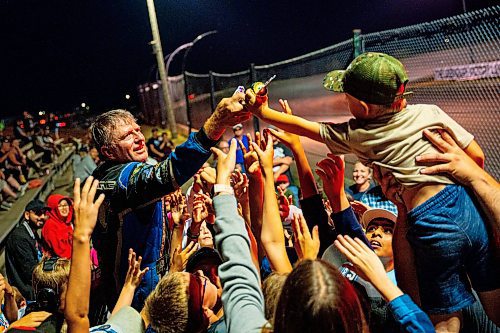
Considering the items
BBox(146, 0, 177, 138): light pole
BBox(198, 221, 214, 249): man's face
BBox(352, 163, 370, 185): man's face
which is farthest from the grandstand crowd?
BBox(146, 0, 177, 138): light pole

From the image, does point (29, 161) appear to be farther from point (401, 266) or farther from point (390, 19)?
point (390, 19)

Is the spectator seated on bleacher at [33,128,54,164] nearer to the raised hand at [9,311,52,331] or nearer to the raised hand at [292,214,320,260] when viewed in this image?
the raised hand at [9,311,52,331]

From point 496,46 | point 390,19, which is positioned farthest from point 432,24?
point 390,19

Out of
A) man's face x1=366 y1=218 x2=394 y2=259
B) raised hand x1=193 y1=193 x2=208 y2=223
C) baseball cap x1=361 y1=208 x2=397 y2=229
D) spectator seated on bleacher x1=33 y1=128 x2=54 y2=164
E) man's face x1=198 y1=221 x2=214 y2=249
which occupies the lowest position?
man's face x1=366 y1=218 x2=394 y2=259

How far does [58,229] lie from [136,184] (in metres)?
4.07

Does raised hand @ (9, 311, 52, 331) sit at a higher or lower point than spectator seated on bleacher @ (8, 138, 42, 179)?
lower

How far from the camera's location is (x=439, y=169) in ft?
6.79

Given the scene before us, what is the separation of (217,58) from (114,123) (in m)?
72.0

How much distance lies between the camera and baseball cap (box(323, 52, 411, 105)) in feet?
7.06

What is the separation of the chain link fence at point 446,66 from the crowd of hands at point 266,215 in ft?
7.78

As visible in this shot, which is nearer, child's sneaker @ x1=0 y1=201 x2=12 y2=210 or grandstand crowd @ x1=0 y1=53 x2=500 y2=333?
grandstand crowd @ x1=0 y1=53 x2=500 y2=333

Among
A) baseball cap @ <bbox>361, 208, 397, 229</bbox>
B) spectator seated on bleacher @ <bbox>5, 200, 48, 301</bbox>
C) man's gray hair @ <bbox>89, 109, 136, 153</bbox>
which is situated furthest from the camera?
spectator seated on bleacher @ <bbox>5, 200, 48, 301</bbox>

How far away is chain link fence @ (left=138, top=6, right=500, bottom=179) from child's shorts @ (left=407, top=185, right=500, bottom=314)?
252cm

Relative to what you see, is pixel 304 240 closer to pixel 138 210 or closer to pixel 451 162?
pixel 451 162
